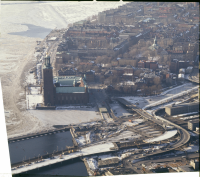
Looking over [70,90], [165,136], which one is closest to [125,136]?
[165,136]

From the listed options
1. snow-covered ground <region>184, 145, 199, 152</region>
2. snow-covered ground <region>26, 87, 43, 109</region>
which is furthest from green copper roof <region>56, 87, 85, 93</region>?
snow-covered ground <region>184, 145, 199, 152</region>

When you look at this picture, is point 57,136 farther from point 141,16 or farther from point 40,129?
point 141,16

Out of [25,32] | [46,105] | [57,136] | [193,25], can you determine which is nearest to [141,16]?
[193,25]

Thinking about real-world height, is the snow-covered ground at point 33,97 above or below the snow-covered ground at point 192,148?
above

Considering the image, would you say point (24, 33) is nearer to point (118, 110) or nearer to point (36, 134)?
point (118, 110)

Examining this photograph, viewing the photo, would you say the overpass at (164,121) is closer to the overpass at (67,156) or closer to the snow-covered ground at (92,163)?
the overpass at (67,156)

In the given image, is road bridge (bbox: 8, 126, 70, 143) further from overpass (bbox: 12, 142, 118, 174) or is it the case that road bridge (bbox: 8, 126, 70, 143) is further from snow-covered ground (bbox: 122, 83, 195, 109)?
snow-covered ground (bbox: 122, 83, 195, 109)

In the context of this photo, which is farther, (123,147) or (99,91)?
(99,91)

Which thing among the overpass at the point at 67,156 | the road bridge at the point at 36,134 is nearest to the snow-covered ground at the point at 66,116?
the road bridge at the point at 36,134
